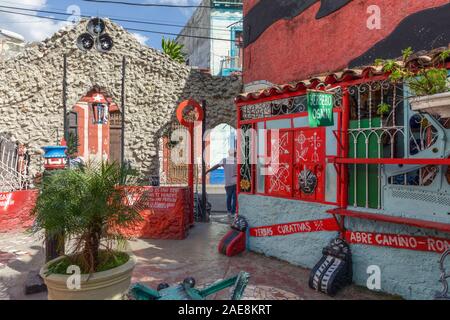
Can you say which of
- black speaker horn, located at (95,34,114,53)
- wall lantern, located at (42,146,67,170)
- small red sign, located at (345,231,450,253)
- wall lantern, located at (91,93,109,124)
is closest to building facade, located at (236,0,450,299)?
small red sign, located at (345,231,450,253)

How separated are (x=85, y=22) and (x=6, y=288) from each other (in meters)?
9.95

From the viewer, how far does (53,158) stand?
4.36 meters

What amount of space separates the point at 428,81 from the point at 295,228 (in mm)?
3113

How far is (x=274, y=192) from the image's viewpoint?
6.21 metres

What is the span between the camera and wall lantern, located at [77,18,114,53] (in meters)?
12.1

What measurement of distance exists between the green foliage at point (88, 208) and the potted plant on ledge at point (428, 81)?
3084 millimetres

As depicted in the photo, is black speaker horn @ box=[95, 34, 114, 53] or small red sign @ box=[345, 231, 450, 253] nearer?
small red sign @ box=[345, 231, 450, 253]

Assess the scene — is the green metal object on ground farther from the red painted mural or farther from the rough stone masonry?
the rough stone masonry

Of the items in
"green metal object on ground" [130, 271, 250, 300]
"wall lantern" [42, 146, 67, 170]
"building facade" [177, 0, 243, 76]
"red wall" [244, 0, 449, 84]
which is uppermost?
"building facade" [177, 0, 243, 76]

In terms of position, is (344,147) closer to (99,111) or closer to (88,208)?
(88,208)

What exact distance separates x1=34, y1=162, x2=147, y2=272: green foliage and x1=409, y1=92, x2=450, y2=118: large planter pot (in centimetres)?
304

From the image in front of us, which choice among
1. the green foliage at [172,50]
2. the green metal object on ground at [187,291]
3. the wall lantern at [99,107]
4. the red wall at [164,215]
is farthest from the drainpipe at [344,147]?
the green foliage at [172,50]

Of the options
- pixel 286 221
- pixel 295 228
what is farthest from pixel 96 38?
pixel 295 228

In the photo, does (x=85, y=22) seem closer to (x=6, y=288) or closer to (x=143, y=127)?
(x=143, y=127)
